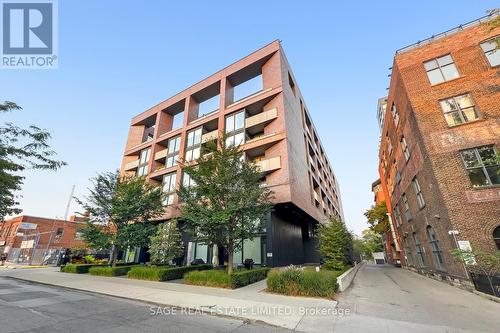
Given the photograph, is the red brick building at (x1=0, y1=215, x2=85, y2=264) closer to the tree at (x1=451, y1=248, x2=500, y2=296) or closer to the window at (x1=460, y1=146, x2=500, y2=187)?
the tree at (x1=451, y1=248, x2=500, y2=296)

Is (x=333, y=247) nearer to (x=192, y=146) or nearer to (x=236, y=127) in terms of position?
(x=236, y=127)

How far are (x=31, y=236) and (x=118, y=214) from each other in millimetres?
35861

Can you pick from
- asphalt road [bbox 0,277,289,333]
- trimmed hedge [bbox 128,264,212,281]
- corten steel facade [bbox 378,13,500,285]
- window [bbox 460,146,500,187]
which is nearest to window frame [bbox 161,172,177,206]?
trimmed hedge [bbox 128,264,212,281]

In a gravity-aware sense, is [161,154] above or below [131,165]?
above

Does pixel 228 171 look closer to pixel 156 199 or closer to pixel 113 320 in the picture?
pixel 113 320

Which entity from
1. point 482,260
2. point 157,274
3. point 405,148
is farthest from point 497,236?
point 157,274

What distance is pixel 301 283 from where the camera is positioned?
10641mm

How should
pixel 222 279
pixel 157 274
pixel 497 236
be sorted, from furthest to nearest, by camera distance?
pixel 157 274 < pixel 222 279 < pixel 497 236

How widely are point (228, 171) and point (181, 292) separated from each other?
741cm

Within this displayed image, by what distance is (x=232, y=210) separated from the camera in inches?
557

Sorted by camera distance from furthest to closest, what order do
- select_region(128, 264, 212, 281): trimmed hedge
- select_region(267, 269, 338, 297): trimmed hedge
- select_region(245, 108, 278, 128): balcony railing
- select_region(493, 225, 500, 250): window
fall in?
select_region(245, 108, 278, 128): balcony railing
select_region(128, 264, 212, 281): trimmed hedge
select_region(493, 225, 500, 250): window
select_region(267, 269, 338, 297): trimmed hedge

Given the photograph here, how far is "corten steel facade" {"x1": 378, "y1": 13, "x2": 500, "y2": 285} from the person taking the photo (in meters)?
13.2

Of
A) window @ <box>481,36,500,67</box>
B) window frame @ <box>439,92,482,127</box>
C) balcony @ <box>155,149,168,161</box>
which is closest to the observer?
window frame @ <box>439,92,482,127</box>

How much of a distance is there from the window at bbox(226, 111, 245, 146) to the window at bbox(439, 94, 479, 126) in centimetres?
1719
